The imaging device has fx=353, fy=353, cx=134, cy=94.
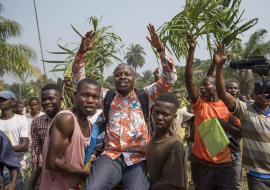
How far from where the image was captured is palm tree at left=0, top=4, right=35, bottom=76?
1506 centimetres

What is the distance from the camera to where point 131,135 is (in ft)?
11.0

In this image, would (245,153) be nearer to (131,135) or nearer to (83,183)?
(131,135)

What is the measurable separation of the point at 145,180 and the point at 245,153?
125cm

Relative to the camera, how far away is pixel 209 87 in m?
4.59

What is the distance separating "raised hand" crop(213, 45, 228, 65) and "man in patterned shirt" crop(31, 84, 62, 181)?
5.73 ft

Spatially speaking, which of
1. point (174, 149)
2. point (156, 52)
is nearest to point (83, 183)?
point (174, 149)

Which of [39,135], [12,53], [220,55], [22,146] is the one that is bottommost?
[22,146]

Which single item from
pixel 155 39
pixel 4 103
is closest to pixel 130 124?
pixel 155 39

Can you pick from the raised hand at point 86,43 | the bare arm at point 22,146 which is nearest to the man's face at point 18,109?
the bare arm at point 22,146

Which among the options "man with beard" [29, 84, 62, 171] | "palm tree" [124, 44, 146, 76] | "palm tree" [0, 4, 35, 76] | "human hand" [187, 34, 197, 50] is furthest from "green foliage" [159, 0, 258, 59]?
"palm tree" [124, 44, 146, 76]

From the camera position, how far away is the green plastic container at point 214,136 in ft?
12.8

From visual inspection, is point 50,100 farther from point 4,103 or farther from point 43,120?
point 4,103

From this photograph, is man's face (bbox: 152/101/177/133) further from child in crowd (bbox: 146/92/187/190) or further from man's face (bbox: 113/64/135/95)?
man's face (bbox: 113/64/135/95)

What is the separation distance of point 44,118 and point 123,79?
4.03 ft
